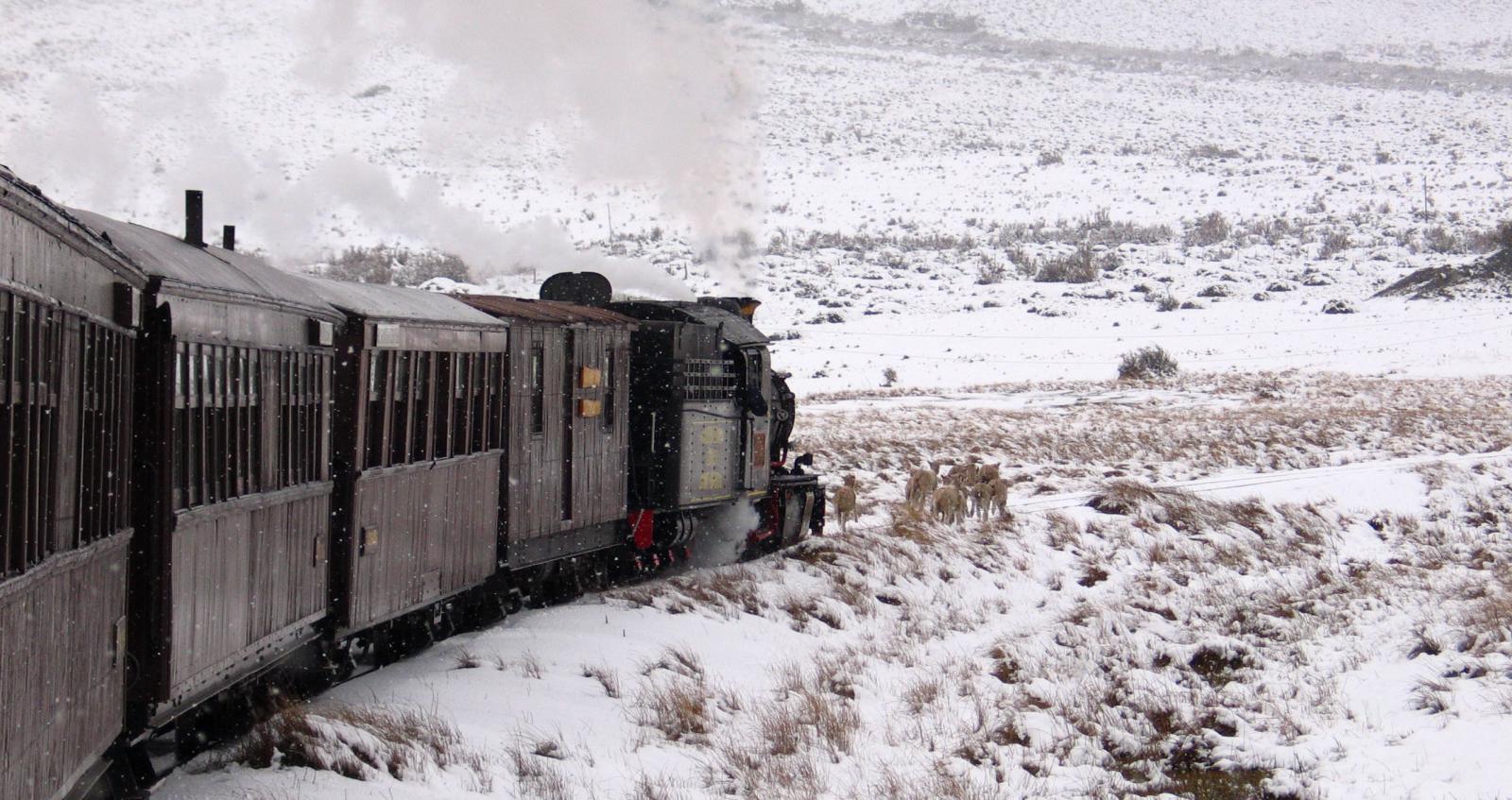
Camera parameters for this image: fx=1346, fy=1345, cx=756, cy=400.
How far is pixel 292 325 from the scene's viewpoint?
296 inches

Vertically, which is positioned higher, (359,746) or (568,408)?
(568,408)

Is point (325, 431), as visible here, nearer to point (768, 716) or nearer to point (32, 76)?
point (768, 716)

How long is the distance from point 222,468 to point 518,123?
1601 centimetres

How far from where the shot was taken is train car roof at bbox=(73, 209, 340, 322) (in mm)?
6078

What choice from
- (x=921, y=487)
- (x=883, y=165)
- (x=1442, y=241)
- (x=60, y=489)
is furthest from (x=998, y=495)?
(x=883, y=165)

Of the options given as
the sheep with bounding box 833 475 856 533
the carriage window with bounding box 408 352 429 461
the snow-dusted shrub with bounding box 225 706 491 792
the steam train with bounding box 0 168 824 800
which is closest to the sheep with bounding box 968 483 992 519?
the sheep with bounding box 833 475 856 533

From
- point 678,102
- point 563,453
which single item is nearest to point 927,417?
point 678,102

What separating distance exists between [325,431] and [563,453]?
3.85 meters

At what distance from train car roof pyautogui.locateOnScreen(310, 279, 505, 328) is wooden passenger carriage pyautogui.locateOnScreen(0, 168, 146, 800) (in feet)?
9.19

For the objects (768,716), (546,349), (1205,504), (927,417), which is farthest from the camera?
(927,417)

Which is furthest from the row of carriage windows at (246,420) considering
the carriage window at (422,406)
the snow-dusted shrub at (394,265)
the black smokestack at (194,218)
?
the snow-dusted shrub at (394,265)

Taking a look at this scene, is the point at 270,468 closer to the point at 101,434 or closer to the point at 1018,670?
the point at 101,434

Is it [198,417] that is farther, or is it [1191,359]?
[1191,359]

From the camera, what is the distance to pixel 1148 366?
39.6 metres
